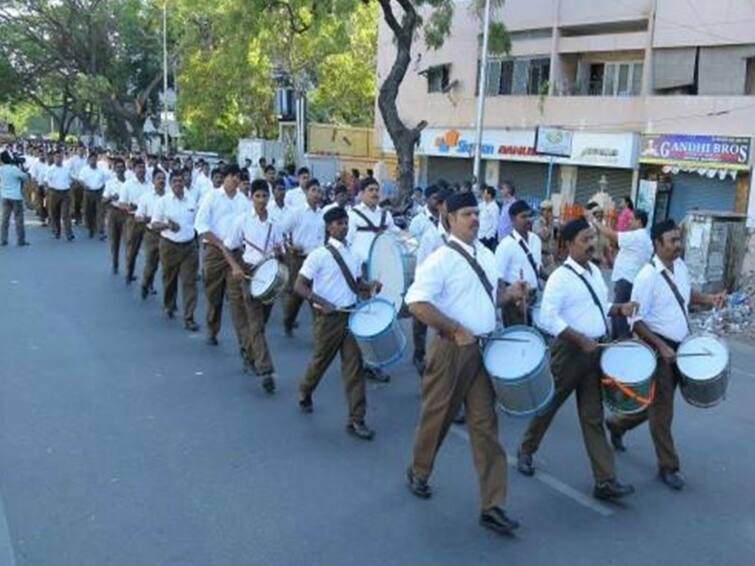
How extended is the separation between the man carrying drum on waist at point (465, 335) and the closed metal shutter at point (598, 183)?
677 inches

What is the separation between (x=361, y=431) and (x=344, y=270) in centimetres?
120

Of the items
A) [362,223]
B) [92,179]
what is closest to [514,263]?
[362,223]

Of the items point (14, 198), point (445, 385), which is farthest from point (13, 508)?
point (14, 198)

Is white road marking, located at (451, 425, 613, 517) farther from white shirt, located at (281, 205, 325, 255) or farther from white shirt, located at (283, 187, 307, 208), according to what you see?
white shirt, located at (283, 187, 307, 208)

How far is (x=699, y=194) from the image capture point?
19.9 meters

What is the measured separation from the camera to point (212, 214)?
8.88 meters

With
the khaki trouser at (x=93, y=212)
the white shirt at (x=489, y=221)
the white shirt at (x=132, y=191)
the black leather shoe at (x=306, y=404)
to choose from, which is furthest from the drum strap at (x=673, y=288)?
the khaki trouser at (x=93, y=212)

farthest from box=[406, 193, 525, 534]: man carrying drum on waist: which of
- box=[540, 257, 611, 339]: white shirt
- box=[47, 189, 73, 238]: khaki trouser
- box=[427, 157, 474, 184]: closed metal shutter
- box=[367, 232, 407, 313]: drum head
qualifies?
box=[427, 157, 474, 184]: closed metal shutter

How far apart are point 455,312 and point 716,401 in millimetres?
1867

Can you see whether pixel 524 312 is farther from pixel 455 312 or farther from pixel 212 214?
pixel 212 214

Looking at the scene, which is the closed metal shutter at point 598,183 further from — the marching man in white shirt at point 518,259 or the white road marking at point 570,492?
the white road marking at point 570,492

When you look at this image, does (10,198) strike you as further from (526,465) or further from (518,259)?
(526,465)

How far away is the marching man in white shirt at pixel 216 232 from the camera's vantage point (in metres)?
8.75

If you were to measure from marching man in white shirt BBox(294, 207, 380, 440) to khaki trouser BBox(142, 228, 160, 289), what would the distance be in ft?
16.2
